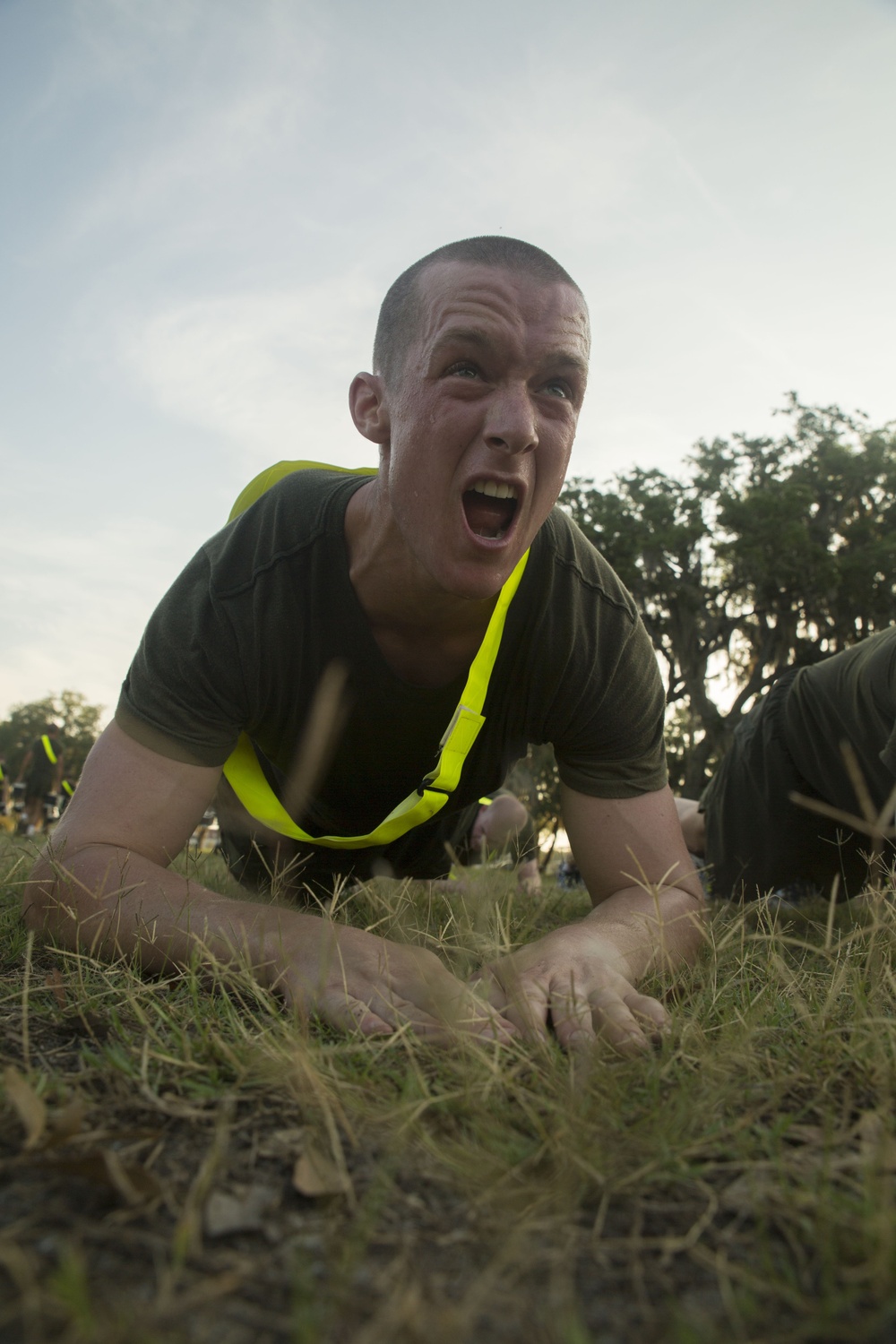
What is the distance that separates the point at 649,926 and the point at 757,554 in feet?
70.6

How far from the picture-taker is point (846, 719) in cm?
392

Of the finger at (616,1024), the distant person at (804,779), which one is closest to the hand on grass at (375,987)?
the finger at (616,1024)

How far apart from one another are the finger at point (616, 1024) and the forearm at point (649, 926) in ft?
1.00

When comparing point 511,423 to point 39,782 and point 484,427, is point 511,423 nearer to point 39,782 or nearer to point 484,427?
point 484,427

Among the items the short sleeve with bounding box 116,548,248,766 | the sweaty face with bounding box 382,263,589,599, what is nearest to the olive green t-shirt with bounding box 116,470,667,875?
the short sleeve with bounding box 116,548,248,766

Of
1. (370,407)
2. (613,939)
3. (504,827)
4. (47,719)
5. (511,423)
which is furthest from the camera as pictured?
(47,719)

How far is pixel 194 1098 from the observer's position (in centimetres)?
129

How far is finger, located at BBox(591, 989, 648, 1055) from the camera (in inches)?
63.6

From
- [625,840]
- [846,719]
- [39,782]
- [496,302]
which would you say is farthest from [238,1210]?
[39,782]

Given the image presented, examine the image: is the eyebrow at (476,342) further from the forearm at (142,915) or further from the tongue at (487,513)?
the forearm at (142,915)

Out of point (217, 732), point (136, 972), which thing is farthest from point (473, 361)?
point (136, 972)

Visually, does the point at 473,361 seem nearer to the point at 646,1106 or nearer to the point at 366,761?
the point at 366,761

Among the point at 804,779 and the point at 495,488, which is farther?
the point at 804,779

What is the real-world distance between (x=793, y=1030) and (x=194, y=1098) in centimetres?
Answer: 110
